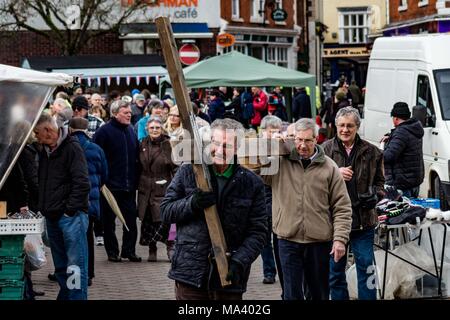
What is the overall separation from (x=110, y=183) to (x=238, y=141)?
22.2ft

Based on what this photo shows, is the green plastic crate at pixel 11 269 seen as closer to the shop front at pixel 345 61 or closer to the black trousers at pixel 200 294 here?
the black trousers at pixel 200 294

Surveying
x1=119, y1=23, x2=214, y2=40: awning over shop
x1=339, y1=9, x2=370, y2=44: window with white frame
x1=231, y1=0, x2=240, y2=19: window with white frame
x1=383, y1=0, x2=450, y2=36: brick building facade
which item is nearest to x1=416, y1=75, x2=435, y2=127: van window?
x1=383, y1=0, x2=450, y2=36: brick building facade

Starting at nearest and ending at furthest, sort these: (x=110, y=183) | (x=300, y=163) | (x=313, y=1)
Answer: (x=300, y=163), (x=110, y=183), (x=313, y=1)

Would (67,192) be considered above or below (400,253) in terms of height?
above

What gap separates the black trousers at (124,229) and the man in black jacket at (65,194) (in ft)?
12.4

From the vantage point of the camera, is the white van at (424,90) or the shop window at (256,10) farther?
the shop window at (256,10)

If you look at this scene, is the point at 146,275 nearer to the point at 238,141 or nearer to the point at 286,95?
the point at 238,141

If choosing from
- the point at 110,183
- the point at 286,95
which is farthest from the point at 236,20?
the point at 110,183

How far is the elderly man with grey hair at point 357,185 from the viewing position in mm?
10227

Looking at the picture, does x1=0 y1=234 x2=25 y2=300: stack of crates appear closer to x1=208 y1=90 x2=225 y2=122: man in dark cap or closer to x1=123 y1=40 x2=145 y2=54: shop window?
x1=208 y1=90 x2=225 y2=122: man in dark cap

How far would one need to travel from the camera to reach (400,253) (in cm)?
1145

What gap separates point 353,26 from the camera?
7994 cm

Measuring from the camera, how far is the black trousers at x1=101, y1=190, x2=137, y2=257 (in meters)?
14.5

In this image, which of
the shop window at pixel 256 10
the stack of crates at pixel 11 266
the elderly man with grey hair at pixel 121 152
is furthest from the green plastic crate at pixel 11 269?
the shop window at pixel 256 10
